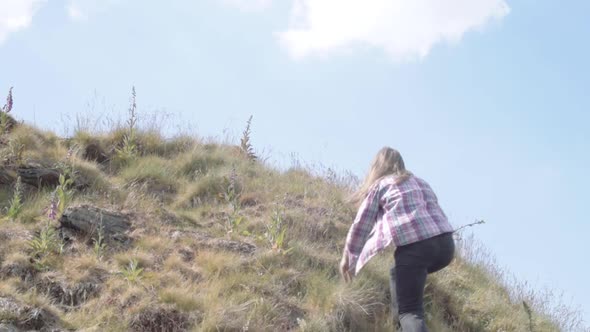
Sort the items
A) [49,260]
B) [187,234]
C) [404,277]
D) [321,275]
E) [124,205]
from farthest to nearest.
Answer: [124,205] → [187,234] → [321,275] → [49,260] → [404,277]

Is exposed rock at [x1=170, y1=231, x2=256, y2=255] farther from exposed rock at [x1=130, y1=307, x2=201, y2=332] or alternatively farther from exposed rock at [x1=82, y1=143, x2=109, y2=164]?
exposed rock at [x1=82, y1=143, x2=109, y2=164]

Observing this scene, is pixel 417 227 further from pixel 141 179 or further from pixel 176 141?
pixel 176 141

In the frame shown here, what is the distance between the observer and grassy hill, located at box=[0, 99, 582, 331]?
5246 mm

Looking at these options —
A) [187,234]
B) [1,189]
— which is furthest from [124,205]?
[1,189]

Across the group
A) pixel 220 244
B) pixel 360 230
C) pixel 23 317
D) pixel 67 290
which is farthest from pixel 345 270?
pixel 23 317

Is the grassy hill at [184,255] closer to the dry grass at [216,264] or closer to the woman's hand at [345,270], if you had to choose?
the dry grass at [216,264]

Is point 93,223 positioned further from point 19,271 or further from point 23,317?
point 23,317

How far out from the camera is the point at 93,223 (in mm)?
6410

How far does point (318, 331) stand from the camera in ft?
17.7

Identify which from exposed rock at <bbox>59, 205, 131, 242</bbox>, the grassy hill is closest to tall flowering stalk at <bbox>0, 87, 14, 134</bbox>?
the grassy hill

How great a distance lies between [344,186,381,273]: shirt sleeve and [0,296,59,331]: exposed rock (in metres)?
2.34

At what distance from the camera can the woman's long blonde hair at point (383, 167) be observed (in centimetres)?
547

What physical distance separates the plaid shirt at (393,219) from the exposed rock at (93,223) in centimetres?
251

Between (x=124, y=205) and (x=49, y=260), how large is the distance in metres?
1.55
